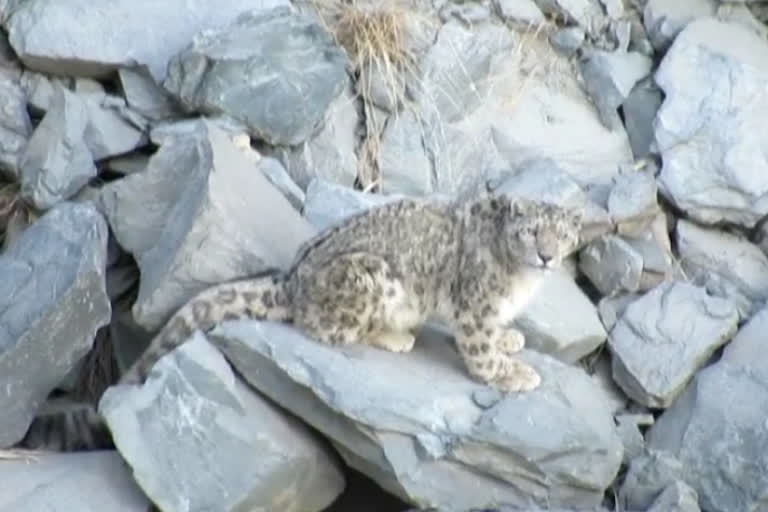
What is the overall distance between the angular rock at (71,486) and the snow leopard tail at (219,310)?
1.46ft

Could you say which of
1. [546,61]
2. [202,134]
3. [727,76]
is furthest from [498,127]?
[202,134]

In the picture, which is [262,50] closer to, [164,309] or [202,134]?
[202,134]

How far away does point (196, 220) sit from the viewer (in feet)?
27.0

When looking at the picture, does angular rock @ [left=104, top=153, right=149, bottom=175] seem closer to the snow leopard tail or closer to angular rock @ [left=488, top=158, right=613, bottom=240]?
the snow leopard tail

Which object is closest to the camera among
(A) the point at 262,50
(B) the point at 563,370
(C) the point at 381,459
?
(C) the point at 381,459

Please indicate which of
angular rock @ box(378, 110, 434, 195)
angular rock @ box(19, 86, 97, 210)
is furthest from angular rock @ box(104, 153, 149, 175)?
angular rock @ box(378, 110, 434, 195)

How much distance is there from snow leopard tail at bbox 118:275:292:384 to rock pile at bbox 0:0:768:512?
0.15 m

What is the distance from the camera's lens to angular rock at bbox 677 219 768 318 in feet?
31.1

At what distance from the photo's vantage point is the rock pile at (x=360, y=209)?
7.61 meters

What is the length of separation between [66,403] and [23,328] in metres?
0.86

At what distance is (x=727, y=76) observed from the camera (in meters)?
9.98

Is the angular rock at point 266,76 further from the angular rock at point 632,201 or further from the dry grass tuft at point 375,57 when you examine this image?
the angular rock at point 632,201

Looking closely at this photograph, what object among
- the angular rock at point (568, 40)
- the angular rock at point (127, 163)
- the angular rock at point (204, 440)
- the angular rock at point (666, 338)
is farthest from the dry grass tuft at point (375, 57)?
the angular rock at point (204, 440)

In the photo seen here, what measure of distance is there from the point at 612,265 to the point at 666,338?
0.50 metres
